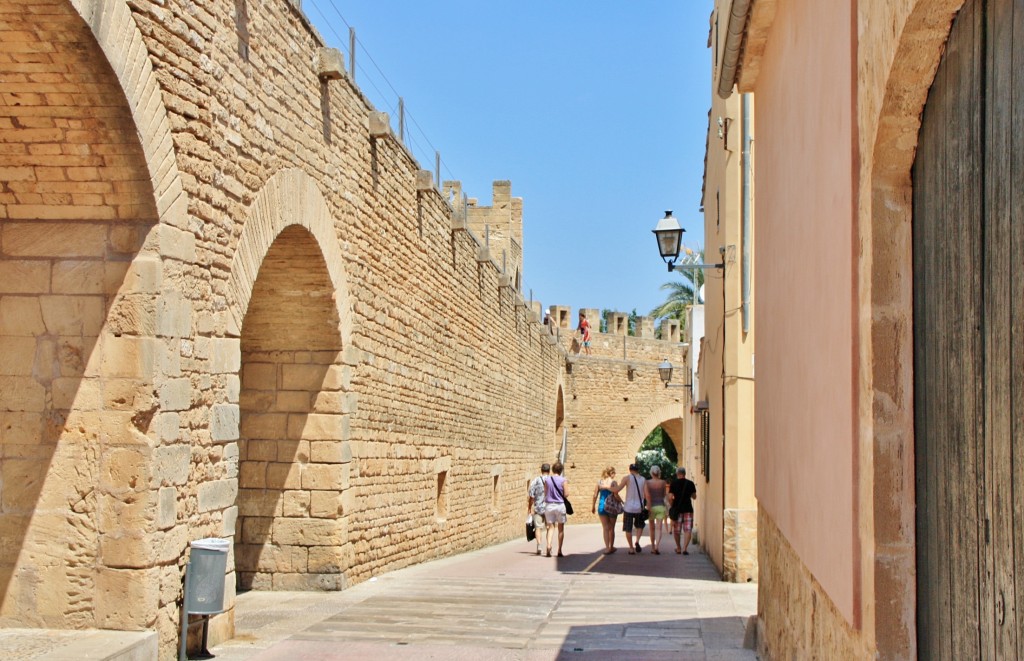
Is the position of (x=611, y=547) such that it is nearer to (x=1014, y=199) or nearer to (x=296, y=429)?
(x=296, y=429)

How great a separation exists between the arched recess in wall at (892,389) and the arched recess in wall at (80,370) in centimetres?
408

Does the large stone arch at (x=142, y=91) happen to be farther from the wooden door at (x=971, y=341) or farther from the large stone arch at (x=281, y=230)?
the wooden door at (x=971, y=341)

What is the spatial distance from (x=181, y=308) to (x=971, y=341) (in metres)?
4.92

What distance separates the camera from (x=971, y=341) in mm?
2605

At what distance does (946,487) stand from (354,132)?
8224mm

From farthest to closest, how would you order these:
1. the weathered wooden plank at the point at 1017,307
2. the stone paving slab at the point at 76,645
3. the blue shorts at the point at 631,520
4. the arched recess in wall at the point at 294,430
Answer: the blue shorts at the point at 631,520
the arched recess in wall at the point at 294,430
the stone paving slab at the point at 76,645
the weathered wooden plank at the point at 1017,307

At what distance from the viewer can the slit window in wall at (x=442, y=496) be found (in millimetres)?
14727

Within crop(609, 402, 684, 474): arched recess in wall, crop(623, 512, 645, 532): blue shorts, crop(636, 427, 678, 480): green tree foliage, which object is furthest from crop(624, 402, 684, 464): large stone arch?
crop(623, 512, 645, 532): blue shorts

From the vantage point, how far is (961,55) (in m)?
2.65

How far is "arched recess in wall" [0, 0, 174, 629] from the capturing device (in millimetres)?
5938

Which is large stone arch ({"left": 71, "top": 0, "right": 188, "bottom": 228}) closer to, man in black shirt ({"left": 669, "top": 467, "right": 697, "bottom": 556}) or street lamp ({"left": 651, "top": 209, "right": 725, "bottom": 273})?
street lamp ({"left": 651, "top": 209, "right": 725, "bottom": 273})

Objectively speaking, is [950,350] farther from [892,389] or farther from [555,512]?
[555,512]

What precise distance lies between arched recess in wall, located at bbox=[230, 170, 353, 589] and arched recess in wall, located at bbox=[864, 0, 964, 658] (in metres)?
6.67

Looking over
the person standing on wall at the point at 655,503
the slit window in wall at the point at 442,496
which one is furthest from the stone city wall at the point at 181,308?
the person standing on wall at the point at 655,503
